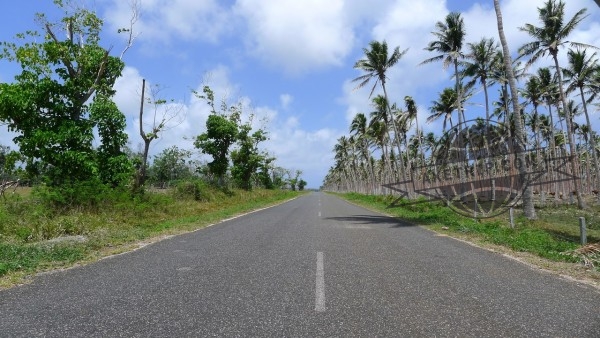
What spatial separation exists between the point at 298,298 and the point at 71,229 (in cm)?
947

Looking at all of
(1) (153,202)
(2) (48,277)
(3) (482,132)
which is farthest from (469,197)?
(2) (48,277)

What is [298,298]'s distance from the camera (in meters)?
5.29

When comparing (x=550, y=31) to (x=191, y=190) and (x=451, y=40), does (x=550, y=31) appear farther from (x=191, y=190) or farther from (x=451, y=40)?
(x=191, y=190)

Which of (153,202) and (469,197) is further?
(469,197)

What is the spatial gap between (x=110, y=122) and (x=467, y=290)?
56.6 feet

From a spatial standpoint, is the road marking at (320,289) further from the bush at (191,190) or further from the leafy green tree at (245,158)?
the leafy green tree at (245,158)

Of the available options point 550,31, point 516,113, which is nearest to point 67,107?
point 516,113

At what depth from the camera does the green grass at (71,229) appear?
25.5 ft

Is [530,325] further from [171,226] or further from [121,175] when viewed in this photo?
[121,175]

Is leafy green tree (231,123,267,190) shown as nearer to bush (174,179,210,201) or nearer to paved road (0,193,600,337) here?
bush (174,179,210,201)

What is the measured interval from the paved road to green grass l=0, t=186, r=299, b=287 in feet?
3.07

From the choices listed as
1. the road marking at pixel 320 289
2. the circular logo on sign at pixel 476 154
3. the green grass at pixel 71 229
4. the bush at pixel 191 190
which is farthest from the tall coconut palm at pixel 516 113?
the bush at pixel 191 190

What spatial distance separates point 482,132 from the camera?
35.8m

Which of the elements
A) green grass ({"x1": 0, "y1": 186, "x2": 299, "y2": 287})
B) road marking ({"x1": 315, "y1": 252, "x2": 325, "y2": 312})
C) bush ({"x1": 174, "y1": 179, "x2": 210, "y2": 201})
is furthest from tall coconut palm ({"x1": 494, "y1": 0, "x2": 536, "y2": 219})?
bush ({"x1": 174, "y1": 179, "x2": 210, "y2": 201})
